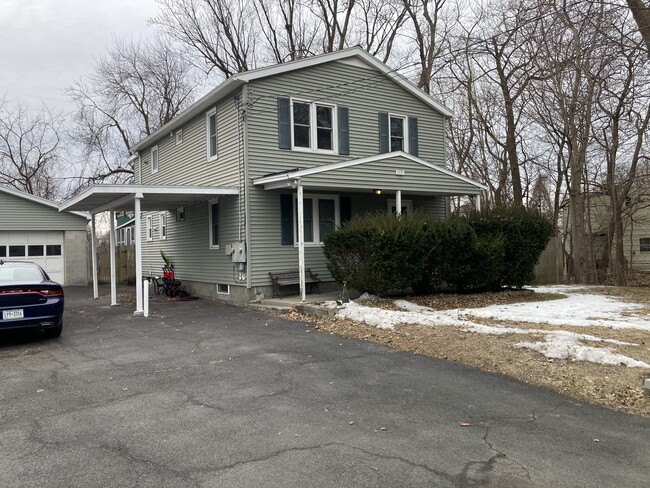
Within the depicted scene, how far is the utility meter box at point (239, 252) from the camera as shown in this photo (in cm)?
1312

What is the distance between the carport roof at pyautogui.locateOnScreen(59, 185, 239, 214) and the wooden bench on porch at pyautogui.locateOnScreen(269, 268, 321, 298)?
250 cm

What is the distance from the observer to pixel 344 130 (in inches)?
585

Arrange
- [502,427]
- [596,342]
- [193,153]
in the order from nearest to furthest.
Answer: [502,427] → [596,342] → [193,153]

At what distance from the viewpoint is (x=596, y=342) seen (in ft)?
23.0

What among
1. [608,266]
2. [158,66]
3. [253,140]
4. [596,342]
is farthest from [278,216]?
[158,66]

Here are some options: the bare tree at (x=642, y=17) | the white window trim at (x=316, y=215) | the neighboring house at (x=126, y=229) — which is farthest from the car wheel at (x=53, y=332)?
the neighboring house at (x=126, y=229)

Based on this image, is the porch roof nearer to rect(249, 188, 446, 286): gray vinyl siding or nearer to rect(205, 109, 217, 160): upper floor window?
rect(249, 188, 446, 286): gray vinyl siding

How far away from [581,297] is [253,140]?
958 cm

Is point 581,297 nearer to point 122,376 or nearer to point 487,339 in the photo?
point 487,339

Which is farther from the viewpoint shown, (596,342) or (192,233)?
(192,233)

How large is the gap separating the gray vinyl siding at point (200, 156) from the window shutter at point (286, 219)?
4.61 ft

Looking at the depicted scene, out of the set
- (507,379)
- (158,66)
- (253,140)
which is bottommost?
(507,379)

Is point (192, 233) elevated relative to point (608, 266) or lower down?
elevated

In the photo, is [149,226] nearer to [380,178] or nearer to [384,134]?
[384,134]
